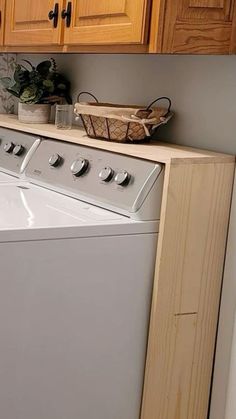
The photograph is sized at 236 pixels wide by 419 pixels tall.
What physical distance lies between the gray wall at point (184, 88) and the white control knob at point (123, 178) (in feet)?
0.93

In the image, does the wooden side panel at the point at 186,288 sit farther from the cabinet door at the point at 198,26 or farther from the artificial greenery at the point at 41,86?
the artificial greenery at the point at 41,86

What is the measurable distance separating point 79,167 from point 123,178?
0.68ft

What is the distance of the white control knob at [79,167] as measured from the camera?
192cm

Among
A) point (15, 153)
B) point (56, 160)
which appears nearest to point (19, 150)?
point (15, 153)

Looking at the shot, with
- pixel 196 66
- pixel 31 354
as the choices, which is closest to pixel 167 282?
pixel 31 354

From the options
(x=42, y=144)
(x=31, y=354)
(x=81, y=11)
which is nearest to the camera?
(x=31, y=354)

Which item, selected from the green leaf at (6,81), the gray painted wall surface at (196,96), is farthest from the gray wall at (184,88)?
the green leaf at (6,81)

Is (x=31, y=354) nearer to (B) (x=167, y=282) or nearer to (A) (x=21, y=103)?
(B) (x=167, y=282)

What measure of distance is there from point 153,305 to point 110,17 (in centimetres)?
80

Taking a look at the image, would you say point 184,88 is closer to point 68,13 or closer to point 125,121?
point 125,121

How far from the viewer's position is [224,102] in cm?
183

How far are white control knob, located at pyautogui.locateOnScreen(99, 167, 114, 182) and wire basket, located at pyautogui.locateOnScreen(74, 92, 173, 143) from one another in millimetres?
153

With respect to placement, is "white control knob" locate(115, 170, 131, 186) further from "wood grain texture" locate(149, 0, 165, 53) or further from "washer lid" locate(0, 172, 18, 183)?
"washer lid" locate(0, 172, 18, 183)

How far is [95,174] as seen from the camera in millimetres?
1881
